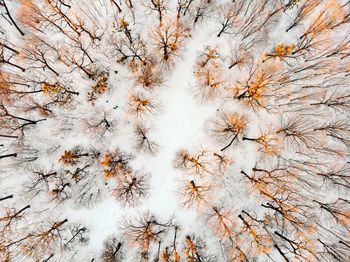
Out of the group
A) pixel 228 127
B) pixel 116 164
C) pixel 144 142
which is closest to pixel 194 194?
pixel 144 142

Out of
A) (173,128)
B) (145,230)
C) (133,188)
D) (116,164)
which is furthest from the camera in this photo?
(173,128)

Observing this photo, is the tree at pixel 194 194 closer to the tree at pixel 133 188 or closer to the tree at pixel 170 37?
the tree at pixel 133 188

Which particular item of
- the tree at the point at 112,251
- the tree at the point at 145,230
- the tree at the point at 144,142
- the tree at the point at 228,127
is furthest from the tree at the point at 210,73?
the tree at the point at 112,251

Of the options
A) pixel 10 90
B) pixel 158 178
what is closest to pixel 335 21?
pixel 158 178

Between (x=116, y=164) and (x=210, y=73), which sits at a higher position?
(x=210, y=73)

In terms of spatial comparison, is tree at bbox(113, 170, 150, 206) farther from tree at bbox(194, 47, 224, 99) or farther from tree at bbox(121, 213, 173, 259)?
tree at bbox(194, 47, 224, 99)

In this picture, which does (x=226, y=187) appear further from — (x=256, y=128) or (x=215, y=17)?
(x=215, y=17)

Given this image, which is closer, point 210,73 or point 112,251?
point 112,251

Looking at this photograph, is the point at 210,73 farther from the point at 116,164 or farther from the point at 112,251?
the point at 112,251
